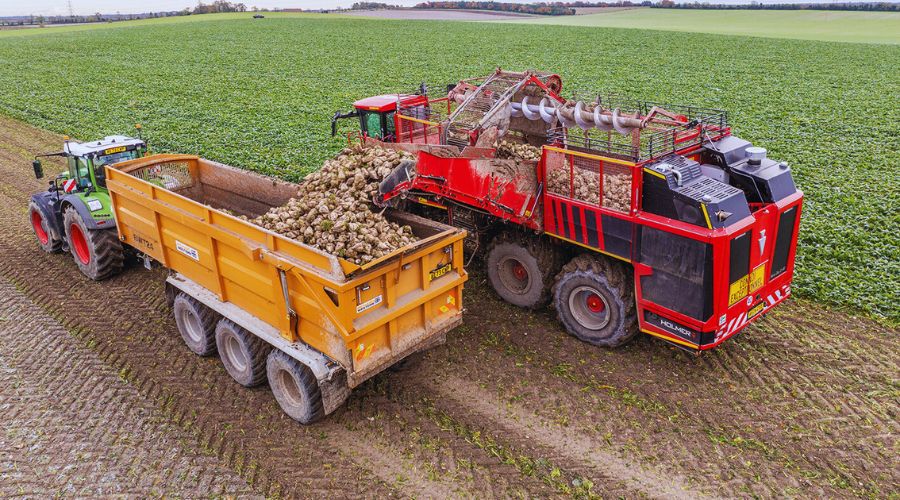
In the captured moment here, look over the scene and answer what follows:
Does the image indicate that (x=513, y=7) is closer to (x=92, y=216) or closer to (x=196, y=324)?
(x=92, y=216)

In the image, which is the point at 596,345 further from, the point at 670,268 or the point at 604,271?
the point at 670,268

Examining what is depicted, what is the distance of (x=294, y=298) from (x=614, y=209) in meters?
4.09

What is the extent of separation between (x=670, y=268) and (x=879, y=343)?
3.54 m

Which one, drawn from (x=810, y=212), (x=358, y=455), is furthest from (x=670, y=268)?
(x=810, y=212)

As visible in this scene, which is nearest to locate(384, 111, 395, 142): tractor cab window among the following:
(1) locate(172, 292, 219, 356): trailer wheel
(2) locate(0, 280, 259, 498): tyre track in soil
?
(1) locate(172, 292, 219, 356): trailer wheel

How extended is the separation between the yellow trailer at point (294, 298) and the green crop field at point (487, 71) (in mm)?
6411

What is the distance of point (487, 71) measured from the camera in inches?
1374

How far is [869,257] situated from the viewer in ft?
35.1

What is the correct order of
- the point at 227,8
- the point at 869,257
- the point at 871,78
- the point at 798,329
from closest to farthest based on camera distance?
the point at 798,329 < the point at 869,257 < the point at 871,78 < the point at 227,8

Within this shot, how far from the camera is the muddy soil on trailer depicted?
253 inches

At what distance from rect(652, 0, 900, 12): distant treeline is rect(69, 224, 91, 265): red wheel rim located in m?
80.6

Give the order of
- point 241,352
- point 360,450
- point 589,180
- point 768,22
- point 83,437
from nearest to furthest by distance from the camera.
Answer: point 360,450 < point 83,437 < point 241,352 < point 589,180 < point 768,22

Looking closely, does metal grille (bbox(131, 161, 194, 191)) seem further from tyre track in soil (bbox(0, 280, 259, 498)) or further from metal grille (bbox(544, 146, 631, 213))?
metal grille (bbox(544, 146, 631, 213))

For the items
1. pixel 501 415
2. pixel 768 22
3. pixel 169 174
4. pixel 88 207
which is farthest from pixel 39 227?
pixel 768 22
